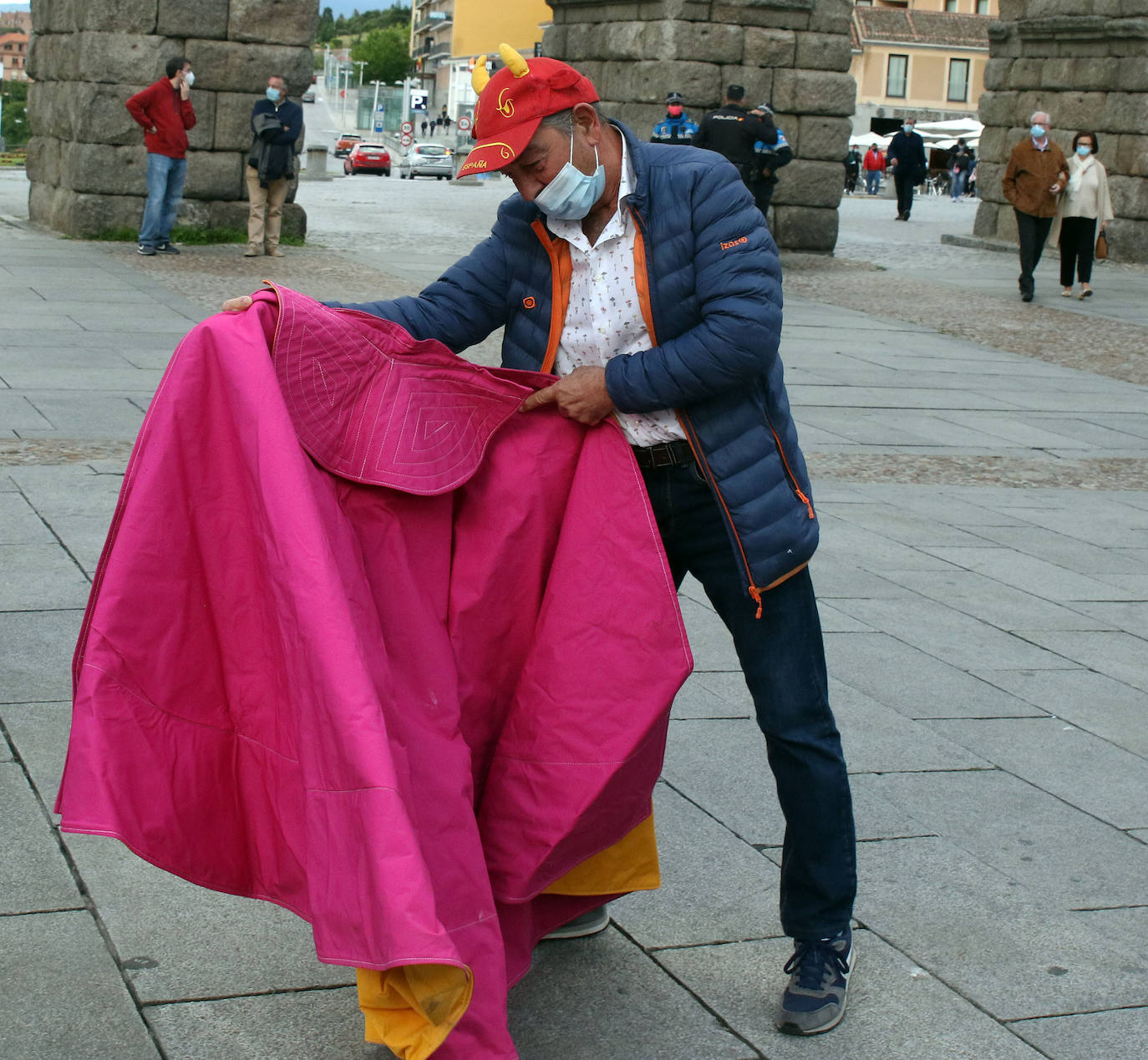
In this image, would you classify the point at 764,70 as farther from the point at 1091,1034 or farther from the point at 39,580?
the point at 1091,1034

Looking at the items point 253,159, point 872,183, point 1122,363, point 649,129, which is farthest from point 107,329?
point 872,183

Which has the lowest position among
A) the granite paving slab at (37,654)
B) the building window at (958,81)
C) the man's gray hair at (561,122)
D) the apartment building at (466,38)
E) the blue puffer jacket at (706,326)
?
the granite paving slab at (37,654)

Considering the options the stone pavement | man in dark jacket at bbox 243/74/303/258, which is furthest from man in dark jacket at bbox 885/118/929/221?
the stone pavement

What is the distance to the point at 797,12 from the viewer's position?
17.7 metres

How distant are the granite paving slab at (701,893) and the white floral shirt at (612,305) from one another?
1.06 meters

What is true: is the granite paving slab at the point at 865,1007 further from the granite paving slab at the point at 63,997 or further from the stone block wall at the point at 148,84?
the stone block wall at the point at 148,84

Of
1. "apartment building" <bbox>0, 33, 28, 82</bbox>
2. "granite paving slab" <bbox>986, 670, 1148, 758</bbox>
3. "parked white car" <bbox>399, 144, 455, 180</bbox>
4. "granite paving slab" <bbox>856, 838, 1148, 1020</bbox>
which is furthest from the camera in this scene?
"apartment building" <bbox>0, 33, 28, 82</bbox>

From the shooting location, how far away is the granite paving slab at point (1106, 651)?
16.9 feet

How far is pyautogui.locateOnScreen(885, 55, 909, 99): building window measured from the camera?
73.7m

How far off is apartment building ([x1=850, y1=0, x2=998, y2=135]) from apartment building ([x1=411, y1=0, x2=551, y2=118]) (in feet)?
50.1

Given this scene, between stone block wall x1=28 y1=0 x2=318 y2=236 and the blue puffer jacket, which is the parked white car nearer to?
stone block wall x1=28 y1=0 x2=318 y2=236

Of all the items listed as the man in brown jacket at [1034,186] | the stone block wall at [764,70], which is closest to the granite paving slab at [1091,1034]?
the man in brown jacket at [1034,186]

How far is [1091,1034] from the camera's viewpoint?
9.63ft

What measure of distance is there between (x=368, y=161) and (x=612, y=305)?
44.3 metres
